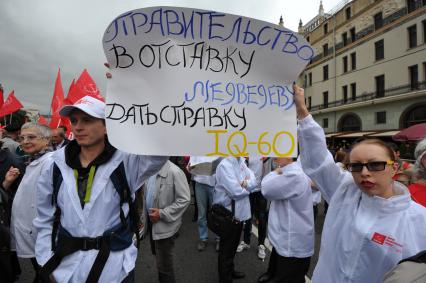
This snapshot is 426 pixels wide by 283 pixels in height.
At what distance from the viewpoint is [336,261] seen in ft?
5.57

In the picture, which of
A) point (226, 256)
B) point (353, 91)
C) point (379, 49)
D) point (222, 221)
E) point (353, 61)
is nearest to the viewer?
point (226, 256)

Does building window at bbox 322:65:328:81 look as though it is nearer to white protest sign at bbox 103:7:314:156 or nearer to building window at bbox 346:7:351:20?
building window at bbox 346:7:351:20

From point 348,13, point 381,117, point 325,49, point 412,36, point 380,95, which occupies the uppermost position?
point 348,13

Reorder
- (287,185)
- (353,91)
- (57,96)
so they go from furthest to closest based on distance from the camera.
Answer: (353,91)
(57,96)
(287,185)

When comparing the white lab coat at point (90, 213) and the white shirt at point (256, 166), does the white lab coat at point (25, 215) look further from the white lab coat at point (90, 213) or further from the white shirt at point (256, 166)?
the white shirt at point (256, 166)

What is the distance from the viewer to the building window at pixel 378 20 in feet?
93.2

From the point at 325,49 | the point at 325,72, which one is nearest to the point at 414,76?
the point at 325,72

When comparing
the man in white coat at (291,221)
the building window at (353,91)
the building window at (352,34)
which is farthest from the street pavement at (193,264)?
the building window at (352,34)

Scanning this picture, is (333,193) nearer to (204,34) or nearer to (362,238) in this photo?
(362,238)

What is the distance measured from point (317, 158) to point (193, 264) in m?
Answer: 3.19

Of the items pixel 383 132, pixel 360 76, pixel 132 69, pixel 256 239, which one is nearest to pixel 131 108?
pixel 132 69

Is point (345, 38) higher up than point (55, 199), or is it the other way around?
point (345, 38)

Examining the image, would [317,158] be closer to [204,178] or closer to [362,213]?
[362,213]

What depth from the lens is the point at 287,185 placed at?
2.97 m
